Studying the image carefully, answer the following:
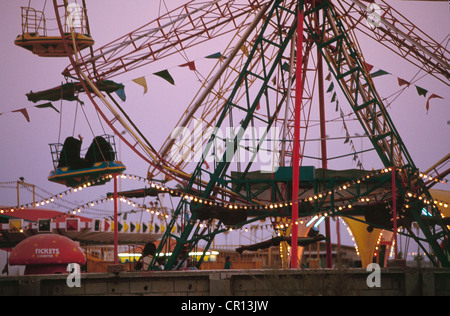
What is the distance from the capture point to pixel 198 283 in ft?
61.7

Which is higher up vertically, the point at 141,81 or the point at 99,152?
the point at 141,81

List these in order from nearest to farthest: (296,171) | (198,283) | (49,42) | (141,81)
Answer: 1. (198,283)
2. (296,171)
3. (141,81)
4. (49,42)

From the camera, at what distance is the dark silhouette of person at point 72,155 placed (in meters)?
30.5

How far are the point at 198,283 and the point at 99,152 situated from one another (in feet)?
42.1

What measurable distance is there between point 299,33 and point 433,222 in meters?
11.8

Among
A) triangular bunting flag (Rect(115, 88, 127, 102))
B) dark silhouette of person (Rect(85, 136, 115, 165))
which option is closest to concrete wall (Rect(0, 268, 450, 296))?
dark silhouette of person (Rect(85, 136, 115, 165))

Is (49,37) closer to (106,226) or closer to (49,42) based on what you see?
(49,42)

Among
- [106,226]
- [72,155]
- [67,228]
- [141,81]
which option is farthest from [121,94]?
[106,226]

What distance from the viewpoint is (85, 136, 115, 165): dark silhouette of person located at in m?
30.1

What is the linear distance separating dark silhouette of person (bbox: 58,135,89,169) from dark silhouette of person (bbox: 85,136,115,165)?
0.32m

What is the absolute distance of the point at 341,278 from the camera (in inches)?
608

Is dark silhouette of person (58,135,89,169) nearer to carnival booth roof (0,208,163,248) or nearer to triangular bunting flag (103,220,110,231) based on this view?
carnival booth roof (0,208,163,248)

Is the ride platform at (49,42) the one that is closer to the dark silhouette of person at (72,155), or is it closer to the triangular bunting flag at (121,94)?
the triangular bunting flag at (121,94)
